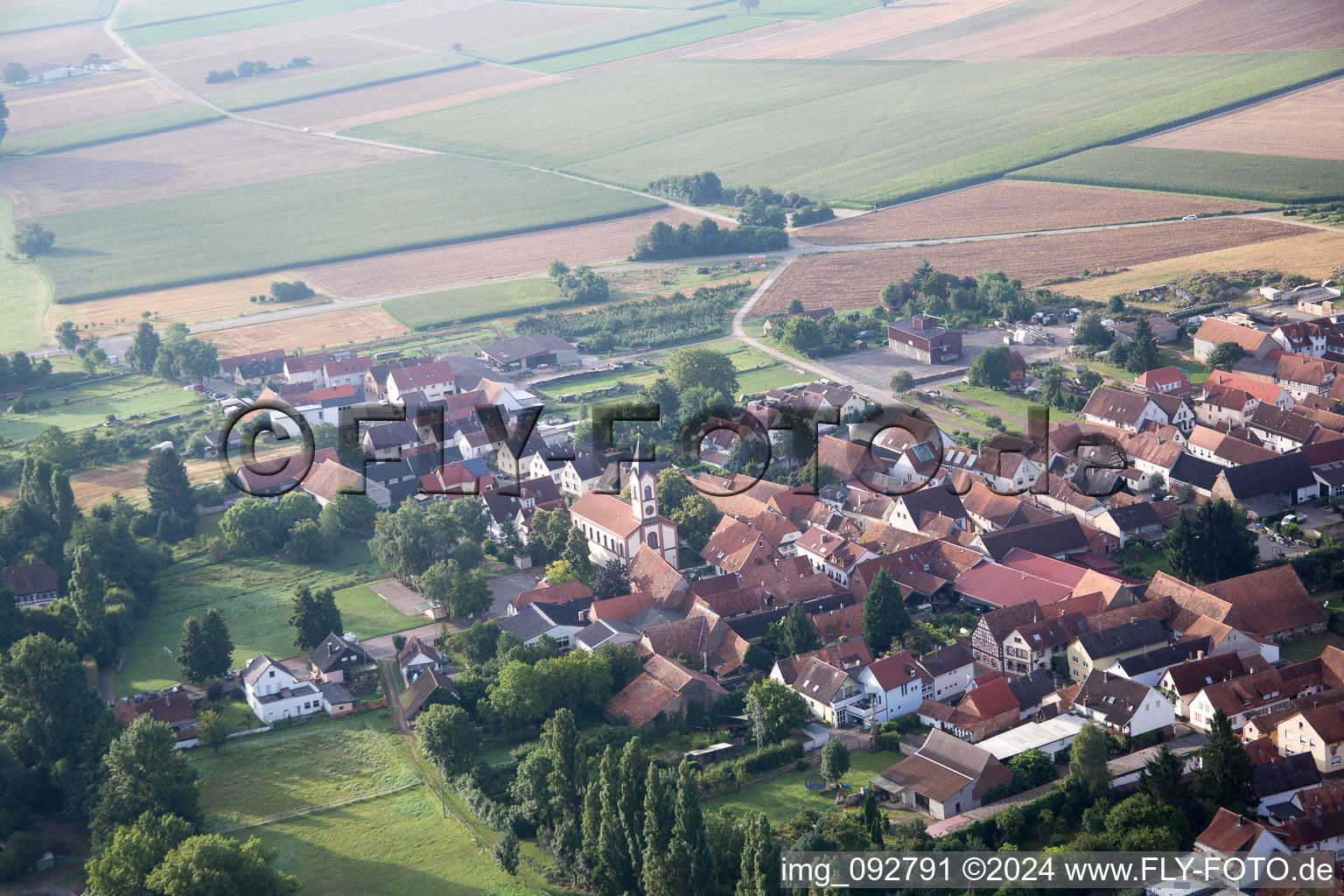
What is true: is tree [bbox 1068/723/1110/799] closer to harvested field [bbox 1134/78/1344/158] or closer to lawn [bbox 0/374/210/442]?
lawn [bbox 0/374/210/442]

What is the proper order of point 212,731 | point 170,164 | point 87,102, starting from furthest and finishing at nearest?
point 87,102 → point 170,164 → point 212,731

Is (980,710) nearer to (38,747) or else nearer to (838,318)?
(38,747)

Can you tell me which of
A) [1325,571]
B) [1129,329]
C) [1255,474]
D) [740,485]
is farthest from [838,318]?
[1325,571]

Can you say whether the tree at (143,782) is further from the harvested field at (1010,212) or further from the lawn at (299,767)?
the harvested field at (1010,212)

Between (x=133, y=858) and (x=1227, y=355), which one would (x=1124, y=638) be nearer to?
(x=133, y=858)

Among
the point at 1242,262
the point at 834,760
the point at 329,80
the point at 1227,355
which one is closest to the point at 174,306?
the point at 1227,355
